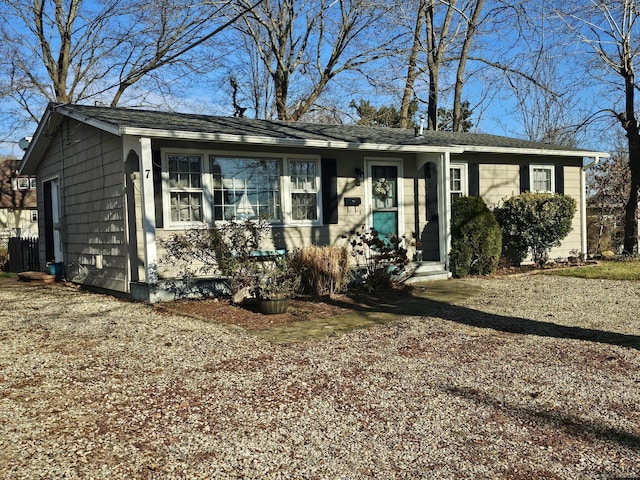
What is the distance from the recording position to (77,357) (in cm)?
541

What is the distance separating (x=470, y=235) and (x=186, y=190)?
224 inches

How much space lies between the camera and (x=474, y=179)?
12.9 m

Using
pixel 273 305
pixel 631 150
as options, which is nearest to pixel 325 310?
pixel 273 305

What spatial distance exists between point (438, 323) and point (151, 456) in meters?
4.45

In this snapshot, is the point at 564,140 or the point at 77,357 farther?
the point at 564,140

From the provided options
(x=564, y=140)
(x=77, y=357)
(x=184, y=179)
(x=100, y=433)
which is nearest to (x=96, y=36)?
(x=184, y=179)

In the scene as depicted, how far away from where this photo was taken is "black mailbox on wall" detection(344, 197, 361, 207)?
11.2 meters

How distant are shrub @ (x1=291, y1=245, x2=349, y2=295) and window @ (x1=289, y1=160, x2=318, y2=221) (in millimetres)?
1886

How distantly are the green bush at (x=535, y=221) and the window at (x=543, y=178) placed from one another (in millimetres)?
1085

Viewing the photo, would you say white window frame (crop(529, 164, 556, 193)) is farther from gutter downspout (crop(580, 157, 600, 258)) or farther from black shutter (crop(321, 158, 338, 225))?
black shutter (crop(321, 158, 338, 225))

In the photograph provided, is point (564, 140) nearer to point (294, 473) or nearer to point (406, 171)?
point (406, 171)

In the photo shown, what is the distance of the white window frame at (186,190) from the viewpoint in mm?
9312

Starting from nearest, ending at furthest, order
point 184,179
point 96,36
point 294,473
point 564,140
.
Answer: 1. point 294,473
2. point 184,179
3. point 564,140
4. point 96,36

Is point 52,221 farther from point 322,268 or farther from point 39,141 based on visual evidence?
point 322,268
